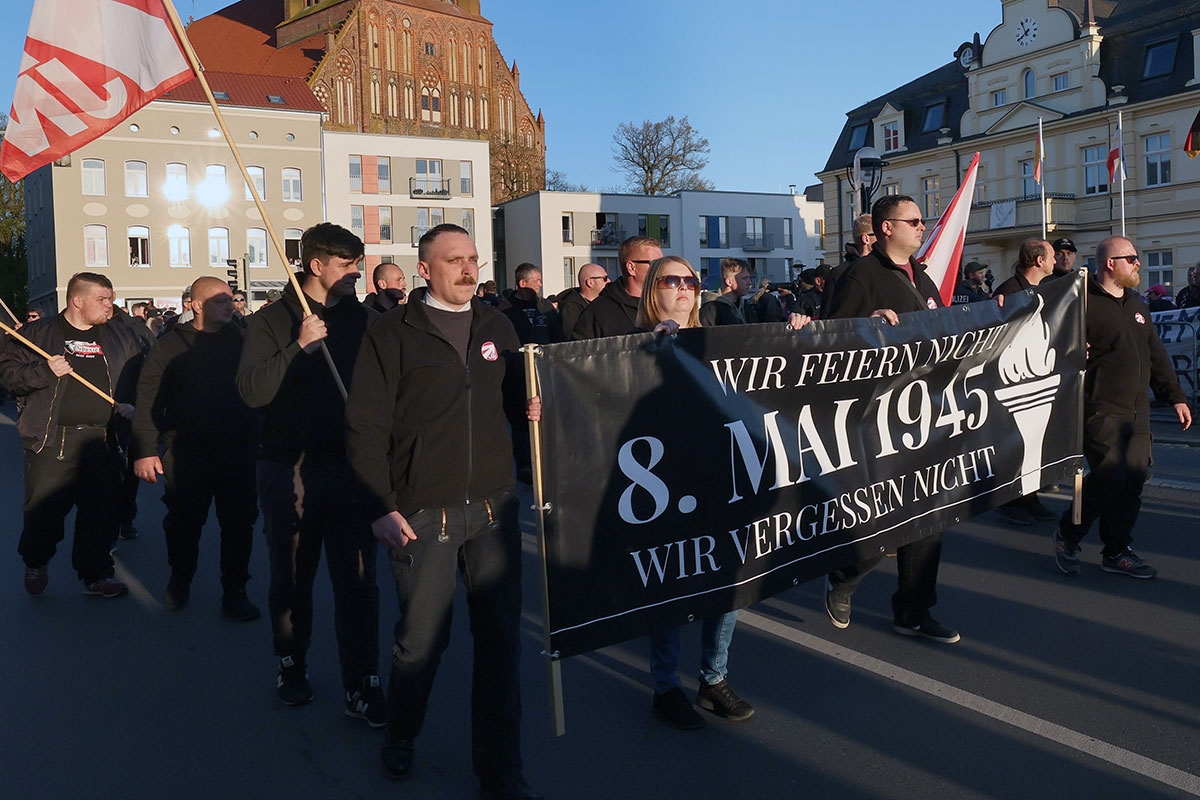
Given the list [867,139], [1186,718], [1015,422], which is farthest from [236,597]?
[867,139]

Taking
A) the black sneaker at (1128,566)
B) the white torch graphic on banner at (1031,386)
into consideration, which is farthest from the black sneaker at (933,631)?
the black sneaker at (1128,566)

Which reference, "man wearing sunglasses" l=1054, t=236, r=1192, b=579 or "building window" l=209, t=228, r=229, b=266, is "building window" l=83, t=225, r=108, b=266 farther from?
"man wearing sunglasses" l=1054, t=236, r=1192, b=579

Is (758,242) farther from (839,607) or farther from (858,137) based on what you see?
(839,607)

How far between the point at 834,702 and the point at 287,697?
7.73ft

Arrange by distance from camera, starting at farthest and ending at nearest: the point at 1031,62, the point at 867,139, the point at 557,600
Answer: the point at 867,139 → the point at 1031,62 → the point at 557,600

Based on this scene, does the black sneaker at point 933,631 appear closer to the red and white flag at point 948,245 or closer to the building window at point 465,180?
the red and white flag at point 948,245

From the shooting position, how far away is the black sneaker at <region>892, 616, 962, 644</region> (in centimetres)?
523

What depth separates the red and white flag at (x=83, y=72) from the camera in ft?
15.5

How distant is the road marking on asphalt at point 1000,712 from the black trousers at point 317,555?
208 centimetres

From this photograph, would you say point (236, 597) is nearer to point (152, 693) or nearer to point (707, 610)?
point (152, 693)

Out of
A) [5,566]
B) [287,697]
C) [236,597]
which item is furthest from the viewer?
[5,566]

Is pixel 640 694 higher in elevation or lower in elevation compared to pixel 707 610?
lower

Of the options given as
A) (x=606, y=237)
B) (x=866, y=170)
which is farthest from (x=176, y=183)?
(x=866, y=170)

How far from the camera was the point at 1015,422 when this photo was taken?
224 inches
